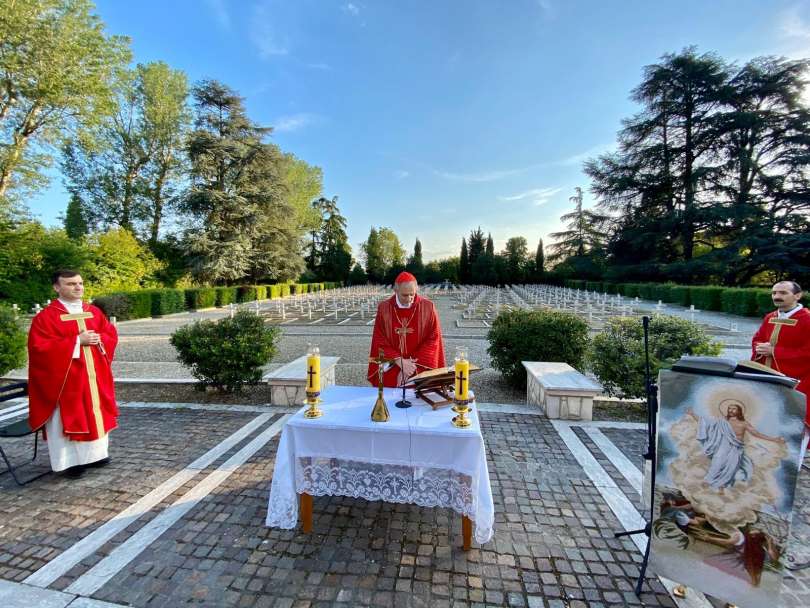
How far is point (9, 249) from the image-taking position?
1645 cm

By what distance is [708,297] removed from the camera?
2028 centimetres

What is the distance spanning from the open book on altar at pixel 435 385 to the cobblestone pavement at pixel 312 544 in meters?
0.95

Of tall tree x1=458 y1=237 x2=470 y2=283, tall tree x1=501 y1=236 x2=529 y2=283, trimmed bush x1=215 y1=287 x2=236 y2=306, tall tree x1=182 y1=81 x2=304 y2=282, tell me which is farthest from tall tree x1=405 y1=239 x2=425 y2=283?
trimmed bush x1=215 y1=287 x2=236 y2=306

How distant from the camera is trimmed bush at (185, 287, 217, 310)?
68.6 feet

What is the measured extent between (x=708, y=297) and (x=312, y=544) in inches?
992

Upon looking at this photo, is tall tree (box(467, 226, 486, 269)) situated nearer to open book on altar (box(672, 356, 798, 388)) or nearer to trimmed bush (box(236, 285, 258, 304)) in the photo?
trimmed bush (box(236, 285, 258, 304))

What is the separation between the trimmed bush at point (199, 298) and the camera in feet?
68.6

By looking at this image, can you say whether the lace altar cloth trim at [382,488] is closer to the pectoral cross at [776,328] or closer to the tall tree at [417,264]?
the pectoral cross at [776,328]

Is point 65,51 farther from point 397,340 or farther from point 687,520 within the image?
point 687,520

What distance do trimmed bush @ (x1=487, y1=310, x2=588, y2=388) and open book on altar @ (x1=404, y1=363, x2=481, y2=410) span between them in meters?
3.53

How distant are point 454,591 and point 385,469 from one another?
82 cm

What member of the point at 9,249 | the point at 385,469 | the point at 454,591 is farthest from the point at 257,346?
the point at 9,249

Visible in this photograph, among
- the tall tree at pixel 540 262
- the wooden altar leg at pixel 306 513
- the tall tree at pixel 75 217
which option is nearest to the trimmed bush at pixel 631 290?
the tall tree at pixel 540 262

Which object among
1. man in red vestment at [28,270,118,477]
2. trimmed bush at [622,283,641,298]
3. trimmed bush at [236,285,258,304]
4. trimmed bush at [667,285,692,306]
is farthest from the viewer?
trimmed bush at [622,283,641,298]
